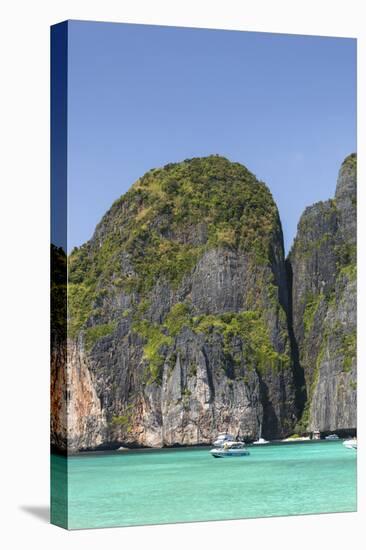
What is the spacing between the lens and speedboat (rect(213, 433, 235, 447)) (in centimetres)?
2055

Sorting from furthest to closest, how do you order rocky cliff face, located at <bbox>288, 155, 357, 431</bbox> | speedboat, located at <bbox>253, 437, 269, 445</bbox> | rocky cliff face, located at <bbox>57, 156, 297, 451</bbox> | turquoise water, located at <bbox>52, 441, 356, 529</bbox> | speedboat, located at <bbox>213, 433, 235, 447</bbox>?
rocky cliff face, located at <bbox>288, 155, 357, 431</bbox>, speedboat, located at <bbox>253, 437, 269, 445</bbox>, rocky cliff face, located at <bbox>57, 156, 297, 451</bbox>, speedboat, located at <bbox>213, 433, 235, 447</bbox>, turquoise water, located at <bbox>52, 441, 356, 529</bbox>

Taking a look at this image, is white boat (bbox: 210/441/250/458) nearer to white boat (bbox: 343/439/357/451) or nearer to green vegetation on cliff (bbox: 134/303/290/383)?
white boat (bbox: 343/439/357/451)

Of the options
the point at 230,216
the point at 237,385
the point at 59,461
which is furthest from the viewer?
the point at 237,385

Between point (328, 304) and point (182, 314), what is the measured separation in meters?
3.48

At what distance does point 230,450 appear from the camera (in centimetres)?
2075

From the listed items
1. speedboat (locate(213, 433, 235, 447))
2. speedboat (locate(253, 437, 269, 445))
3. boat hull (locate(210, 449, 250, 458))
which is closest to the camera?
boat hull (locate(210, 449, 250, 458))

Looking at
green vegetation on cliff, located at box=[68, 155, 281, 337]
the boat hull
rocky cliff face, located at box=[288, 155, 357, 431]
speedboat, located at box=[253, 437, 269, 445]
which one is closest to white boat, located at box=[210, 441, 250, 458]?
the boat hull

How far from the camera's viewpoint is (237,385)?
81.6 ft

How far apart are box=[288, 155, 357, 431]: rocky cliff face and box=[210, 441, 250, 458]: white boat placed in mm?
2075

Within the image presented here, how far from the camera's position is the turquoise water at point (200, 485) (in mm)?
18766

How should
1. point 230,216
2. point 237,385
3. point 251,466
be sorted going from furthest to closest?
point 237,385 < point 230,216 < point 251,466

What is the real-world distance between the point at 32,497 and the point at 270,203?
17.4ft

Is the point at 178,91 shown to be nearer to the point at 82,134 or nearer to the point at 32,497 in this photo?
the point at 82,134

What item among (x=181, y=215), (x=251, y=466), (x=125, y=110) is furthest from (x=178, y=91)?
(x=251, y=466)
